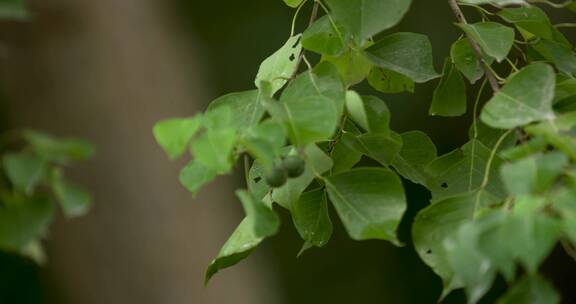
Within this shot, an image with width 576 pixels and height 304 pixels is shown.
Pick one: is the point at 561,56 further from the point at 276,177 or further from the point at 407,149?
the point at 276,177

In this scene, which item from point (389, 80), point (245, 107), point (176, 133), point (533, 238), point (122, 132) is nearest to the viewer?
point (533, 238)

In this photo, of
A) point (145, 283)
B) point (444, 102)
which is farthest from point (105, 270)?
point (444, 102)

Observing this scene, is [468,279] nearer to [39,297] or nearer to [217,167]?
[217,167]

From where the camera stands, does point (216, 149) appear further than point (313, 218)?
No

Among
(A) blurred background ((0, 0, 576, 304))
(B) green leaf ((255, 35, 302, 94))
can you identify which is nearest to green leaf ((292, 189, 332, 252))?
(B) green leaf ((255, 35, 302, 94))

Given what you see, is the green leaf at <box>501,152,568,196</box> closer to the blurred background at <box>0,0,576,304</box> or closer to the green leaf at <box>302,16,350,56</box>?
the green leaf at <box>302,16,350,56</box>

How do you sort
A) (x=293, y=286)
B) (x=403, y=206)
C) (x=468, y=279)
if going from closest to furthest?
(x=468, y=279) → (x=403, y=206) → (x=293, y=286)

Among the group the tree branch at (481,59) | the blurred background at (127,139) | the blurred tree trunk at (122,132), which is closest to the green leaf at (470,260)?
the tree branch at (481,59)

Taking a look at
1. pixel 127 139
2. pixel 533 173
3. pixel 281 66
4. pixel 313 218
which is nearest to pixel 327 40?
pixel 281 66

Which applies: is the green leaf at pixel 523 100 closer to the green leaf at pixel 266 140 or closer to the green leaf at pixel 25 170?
the green leaf at pixel 266 140
